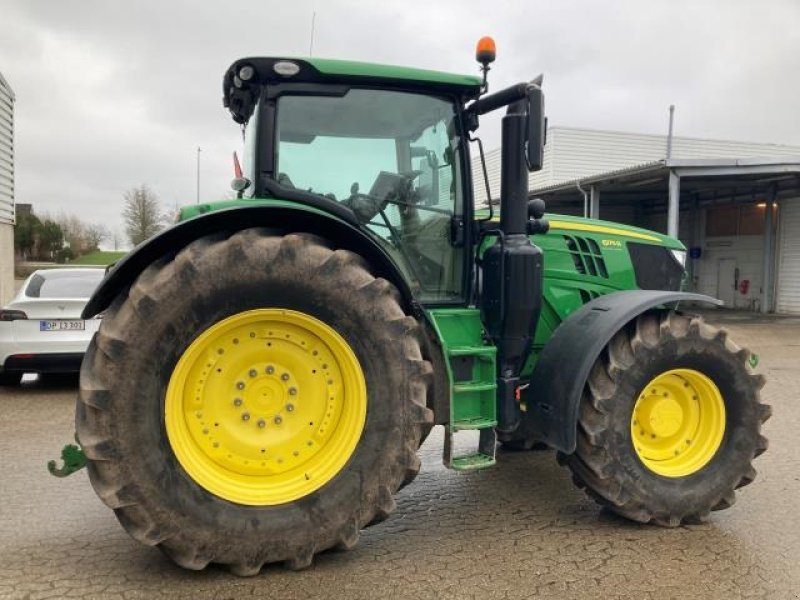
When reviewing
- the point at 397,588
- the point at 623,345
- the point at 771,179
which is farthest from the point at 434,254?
the point at 771,179

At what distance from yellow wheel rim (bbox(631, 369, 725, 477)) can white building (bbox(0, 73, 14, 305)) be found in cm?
1580

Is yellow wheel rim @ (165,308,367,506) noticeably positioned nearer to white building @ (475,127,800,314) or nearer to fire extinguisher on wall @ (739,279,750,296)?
white building @ (475,127,800,314)

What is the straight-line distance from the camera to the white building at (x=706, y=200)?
1730 cm

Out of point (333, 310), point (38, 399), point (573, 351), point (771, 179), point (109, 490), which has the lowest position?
point (38, 399)

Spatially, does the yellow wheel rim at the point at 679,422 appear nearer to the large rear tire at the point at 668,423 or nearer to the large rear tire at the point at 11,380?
the large rear tire at the point at 668,423

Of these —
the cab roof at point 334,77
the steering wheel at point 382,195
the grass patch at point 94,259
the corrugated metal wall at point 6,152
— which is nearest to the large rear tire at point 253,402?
the steering wheel at point 382,195

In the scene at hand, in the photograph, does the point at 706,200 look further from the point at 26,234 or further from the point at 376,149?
the point at 26,234

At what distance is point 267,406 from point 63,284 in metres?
6.06

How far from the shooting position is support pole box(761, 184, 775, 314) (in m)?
19.9

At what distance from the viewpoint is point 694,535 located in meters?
3.70

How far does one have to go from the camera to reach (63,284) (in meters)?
8.13

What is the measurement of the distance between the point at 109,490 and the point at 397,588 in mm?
1363

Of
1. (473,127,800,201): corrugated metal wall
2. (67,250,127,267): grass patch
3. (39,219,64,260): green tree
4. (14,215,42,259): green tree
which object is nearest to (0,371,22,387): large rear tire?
(473,127,800,201): corrugated metal wall

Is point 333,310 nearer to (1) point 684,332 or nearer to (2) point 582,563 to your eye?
(2) point 582,563
